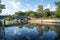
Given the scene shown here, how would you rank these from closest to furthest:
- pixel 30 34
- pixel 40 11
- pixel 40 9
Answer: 1. pixel 30 34
2. pixel 40 9
3. pixel 40 11

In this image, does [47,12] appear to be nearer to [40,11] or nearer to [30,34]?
[40,11]

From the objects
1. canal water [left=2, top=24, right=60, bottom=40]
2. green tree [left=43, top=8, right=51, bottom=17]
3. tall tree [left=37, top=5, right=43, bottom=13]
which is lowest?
Result: canal water [left=2, top=24, right=60, bottom=40]

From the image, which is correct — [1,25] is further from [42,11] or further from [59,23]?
[59,23]

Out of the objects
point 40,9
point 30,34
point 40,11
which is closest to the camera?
point 30,34

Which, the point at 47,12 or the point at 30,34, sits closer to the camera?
the point at 30,34

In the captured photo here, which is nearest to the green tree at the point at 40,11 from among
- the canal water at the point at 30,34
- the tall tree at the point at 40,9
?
the tall tree at the point at 40,9

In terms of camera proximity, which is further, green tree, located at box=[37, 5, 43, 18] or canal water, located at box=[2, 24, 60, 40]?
green tree, located at box=[37, 5, 43, 18]

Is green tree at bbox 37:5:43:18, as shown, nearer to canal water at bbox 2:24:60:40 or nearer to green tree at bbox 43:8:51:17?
green tree at bbox 43:8:51:17

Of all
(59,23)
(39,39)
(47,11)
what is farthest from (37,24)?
(39,39)

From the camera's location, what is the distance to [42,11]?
6.39 metres

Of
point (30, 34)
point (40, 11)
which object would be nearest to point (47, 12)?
point (40, 11)

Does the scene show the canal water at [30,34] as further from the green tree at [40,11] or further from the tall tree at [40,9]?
the tall tree at [40,9]

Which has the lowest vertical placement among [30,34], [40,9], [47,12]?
[30,34]

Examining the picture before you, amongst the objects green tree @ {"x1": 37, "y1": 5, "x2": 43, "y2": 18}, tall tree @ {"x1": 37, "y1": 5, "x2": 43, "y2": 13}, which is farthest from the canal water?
tall tree @ {"x1": 37, "y1": 5, "x2": 43, "y2": 13}
